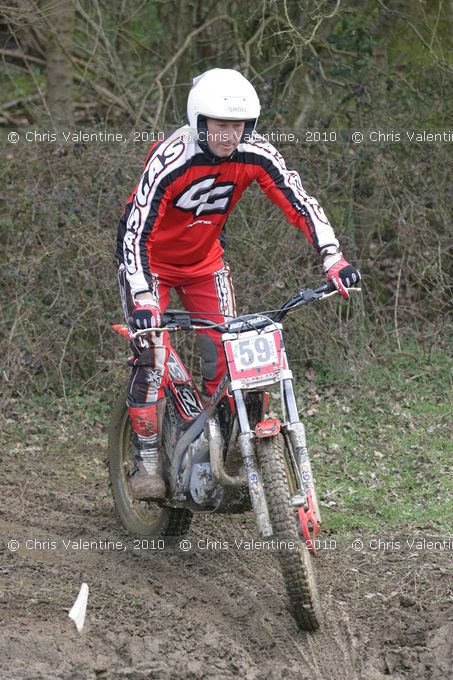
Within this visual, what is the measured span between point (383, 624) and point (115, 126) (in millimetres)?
6555

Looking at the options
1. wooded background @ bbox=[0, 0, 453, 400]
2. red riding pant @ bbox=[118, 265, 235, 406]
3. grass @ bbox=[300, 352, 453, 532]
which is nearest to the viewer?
red riding pant @ bbox=[118, 265, 235, 406]

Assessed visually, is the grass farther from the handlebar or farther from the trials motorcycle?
the handlebar

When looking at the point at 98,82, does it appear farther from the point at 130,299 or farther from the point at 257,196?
the point at 130,299

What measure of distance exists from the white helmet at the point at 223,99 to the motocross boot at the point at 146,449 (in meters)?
1.54

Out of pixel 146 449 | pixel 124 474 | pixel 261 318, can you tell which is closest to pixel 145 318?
pixel 261 318

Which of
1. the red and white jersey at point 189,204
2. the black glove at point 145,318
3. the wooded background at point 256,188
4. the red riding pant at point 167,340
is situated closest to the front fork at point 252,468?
the black glove at point 145,318

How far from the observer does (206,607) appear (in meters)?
4.70

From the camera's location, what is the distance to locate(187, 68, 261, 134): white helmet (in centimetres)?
478

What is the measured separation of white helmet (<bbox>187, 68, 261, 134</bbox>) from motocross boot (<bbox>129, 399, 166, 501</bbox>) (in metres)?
1.54

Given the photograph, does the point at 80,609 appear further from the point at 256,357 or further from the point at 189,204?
the point at 189,204

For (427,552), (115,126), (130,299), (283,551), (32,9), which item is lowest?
(427,552)

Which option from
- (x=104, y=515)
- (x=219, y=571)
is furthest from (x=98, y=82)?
(x=219, y=571)

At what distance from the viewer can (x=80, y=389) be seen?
→ 8219 millimetres

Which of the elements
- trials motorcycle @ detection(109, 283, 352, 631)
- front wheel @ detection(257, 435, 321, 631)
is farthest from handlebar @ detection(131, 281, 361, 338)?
front wheel @ detection(257, 435, 321, 631)
